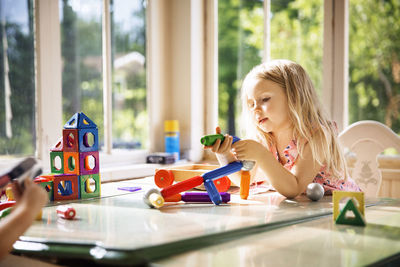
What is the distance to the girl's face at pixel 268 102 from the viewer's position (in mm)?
1265

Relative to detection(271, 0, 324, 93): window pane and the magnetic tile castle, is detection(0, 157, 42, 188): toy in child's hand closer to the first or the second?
the magnetic tile castle

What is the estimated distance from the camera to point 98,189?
1.18 meters

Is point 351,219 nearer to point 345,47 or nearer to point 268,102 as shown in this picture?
point 268,102

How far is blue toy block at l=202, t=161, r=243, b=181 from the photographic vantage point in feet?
3.53

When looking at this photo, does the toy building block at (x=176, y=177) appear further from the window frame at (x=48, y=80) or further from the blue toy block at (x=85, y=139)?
the window frame at (x=48, y=80)

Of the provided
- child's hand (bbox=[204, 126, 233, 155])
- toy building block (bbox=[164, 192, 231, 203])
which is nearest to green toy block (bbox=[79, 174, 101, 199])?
toy building block (bbox=[164, 192, 231, 203])

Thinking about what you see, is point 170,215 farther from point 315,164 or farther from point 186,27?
point 186,27

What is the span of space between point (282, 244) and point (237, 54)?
61.6 inches

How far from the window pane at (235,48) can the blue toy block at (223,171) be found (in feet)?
3.51

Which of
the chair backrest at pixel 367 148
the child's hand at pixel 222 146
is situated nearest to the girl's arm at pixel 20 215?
the child's hand at pixel 222 146

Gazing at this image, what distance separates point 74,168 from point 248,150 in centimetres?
46

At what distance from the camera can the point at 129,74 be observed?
2016 millimetres

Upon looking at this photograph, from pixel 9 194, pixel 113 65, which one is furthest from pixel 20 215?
pixel 113 65

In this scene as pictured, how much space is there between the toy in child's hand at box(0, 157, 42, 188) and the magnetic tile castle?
356mm
